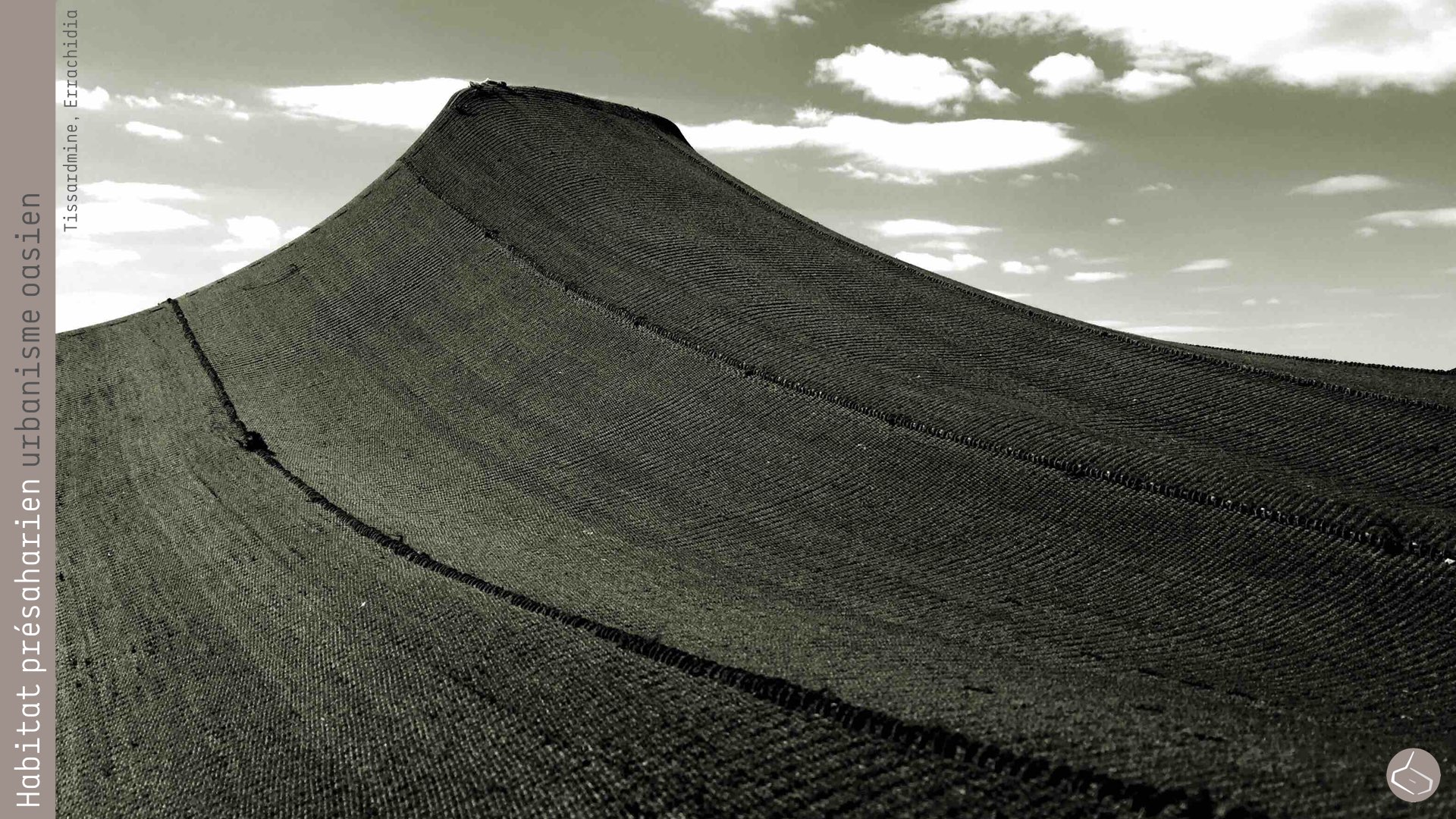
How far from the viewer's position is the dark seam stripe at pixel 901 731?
1932 millimetres

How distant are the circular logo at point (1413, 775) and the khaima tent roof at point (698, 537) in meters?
0.04

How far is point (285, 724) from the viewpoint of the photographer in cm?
288

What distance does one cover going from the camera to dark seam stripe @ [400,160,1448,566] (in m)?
3.66

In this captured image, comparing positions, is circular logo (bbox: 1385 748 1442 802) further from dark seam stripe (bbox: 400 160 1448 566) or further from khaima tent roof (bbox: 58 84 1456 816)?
dark seam stripe (bbox: 400 160 1448 566)

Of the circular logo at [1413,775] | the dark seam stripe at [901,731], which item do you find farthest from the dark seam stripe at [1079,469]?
the dark seam stripe at [901,731]

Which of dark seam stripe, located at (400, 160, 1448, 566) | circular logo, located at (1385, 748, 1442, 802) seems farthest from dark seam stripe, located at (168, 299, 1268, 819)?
dark seam stripe, located at (400, 160, 1448, 566)

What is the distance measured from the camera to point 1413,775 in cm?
209

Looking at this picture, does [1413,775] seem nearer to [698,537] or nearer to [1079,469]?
[1079,469]

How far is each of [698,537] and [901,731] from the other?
1.92m

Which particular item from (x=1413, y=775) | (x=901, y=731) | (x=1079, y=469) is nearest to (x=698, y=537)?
(x=1079, y=469)

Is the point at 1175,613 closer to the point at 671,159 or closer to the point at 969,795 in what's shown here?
the point at 969,795

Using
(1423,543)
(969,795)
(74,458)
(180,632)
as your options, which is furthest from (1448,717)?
(74,458)

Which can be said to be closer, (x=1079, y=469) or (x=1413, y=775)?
(x=1413, y=775)

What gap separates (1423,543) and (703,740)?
2.67 m
